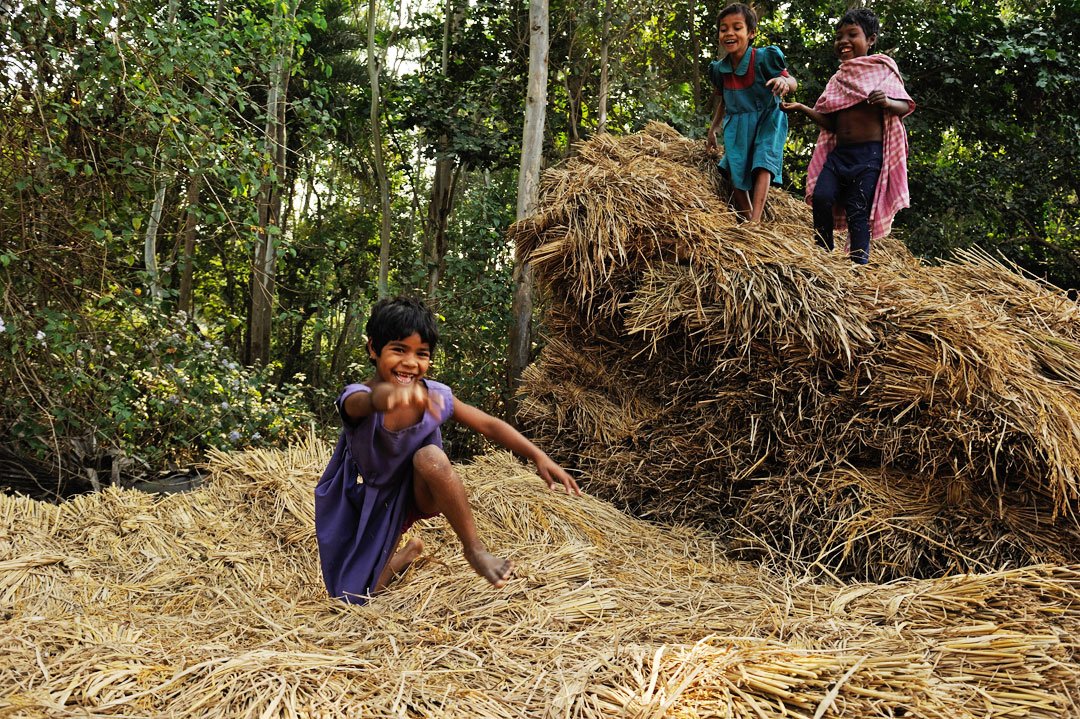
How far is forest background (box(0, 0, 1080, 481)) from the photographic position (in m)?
4.12

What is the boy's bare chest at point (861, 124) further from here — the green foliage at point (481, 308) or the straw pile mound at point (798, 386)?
the green foliage at point (481, 308)

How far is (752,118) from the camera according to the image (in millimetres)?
4562

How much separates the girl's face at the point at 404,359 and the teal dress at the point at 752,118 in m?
2.73

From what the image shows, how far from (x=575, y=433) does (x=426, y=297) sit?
13.8ft

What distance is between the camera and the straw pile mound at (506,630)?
1828mm

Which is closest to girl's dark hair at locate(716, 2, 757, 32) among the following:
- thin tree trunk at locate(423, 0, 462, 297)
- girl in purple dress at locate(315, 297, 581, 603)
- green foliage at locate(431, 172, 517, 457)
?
girl in purple dress at locate(315, 297, 581, 603)

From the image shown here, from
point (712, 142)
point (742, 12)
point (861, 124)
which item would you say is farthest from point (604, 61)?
point (861, 124)

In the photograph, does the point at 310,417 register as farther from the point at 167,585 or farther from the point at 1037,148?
the point at 1037,148

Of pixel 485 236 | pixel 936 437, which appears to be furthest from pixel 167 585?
pixel 485 236

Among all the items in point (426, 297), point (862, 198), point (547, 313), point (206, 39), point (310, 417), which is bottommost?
point (310, 417)

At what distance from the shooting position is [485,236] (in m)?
7.37

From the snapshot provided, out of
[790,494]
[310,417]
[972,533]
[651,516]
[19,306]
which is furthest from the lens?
[310,417]

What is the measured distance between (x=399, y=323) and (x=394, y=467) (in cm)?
53

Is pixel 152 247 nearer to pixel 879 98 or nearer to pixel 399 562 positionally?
pixel 399 562
